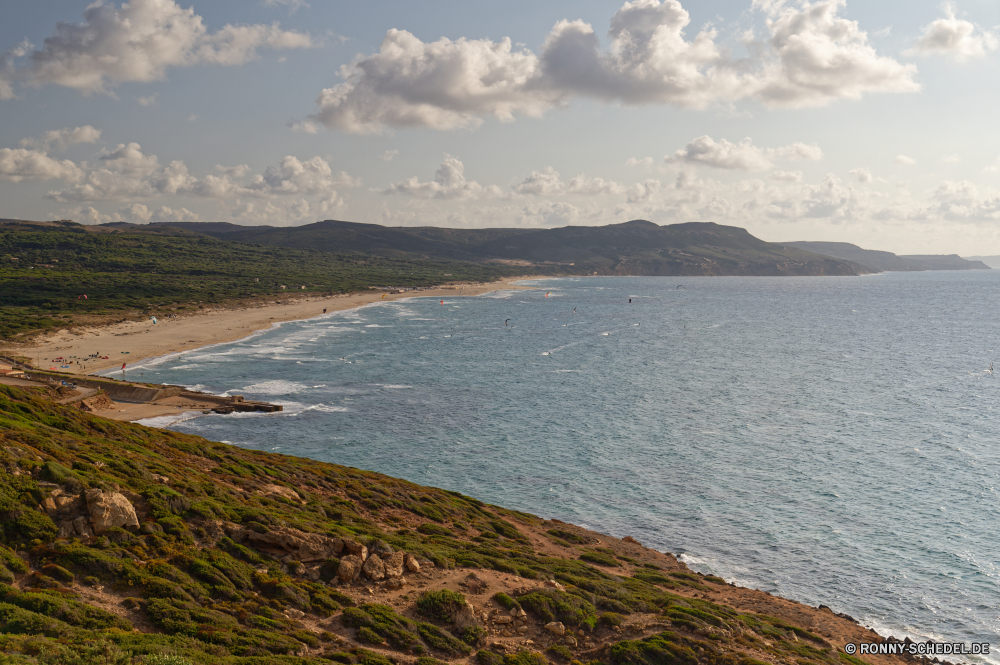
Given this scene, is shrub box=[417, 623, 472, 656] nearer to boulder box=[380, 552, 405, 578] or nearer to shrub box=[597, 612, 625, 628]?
boulder box=[380, 552, 405, 578]

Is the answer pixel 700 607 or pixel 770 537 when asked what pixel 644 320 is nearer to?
pixel 770 537

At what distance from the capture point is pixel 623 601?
27.0 meters

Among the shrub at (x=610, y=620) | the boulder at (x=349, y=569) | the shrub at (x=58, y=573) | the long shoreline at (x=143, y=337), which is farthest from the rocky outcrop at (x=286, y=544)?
the long shoreline at (x=143, y=337)

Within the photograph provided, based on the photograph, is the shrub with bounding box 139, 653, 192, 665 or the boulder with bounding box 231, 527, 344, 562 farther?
the boulder with bounding box 231, 527, 344, 562

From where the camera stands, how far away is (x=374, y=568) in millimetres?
25406

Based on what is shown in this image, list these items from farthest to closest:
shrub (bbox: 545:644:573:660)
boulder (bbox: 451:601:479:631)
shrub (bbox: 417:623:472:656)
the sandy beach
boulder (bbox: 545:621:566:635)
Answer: the sandy beach < boulder (bbox: 545:621:566:635) < boulder (bbox: 451:601:479:631) < shrub (bbox: 545:644:573:660) < shrub (bbox: 417:623:472:656)

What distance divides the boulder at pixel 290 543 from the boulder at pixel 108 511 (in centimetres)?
393

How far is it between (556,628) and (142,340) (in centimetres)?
10166

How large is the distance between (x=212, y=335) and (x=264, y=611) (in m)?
103

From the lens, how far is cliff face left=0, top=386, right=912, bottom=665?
18.4 m

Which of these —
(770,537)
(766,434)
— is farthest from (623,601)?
(766,434)

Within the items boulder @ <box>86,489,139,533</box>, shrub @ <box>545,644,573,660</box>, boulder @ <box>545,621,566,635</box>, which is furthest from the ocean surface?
boulder @ <box>86,489,139,533</box>

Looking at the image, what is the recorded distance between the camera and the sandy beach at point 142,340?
6438 centimetres

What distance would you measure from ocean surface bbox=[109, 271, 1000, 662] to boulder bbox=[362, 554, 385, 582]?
1921 centimetres
